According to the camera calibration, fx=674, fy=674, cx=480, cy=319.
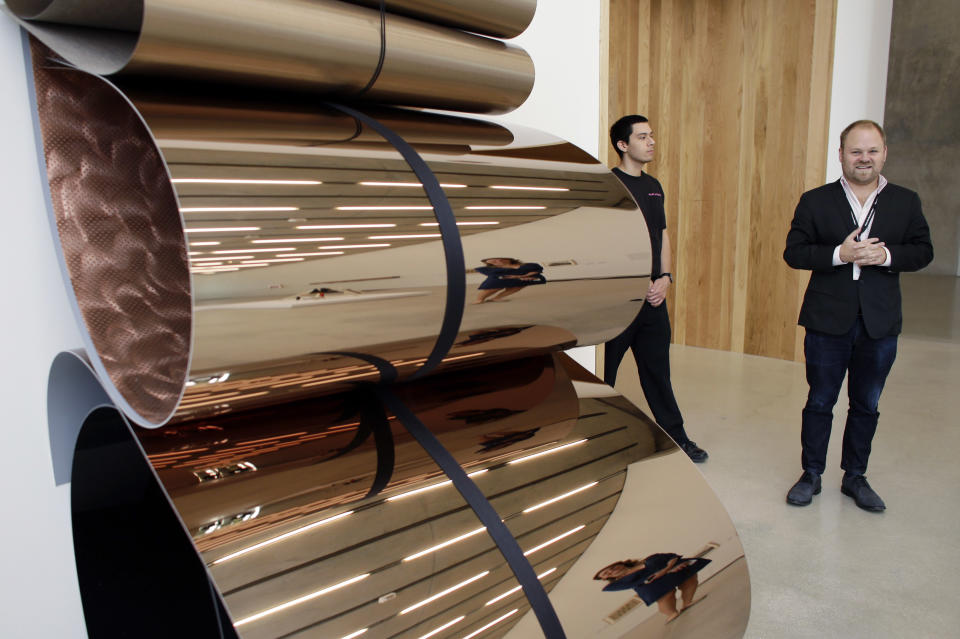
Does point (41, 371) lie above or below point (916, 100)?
below

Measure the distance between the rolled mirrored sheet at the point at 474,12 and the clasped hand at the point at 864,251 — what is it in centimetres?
185

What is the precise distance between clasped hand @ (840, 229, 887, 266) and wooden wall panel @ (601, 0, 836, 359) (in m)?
2.13

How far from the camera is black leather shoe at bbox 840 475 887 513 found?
2.37 m

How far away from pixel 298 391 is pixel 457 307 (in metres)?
0.17

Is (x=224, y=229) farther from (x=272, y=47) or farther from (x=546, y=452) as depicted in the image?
(x=546, y=452)

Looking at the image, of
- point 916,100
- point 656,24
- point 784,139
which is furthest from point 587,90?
point 916,100

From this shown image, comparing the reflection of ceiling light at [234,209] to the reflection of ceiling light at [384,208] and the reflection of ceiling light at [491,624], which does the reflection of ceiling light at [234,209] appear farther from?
the reflection of ceiling light at [491,624]

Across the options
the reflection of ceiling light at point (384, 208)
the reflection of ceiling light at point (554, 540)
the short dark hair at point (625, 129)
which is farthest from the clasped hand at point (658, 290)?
the reflection of ceiling light at point (384, 208)

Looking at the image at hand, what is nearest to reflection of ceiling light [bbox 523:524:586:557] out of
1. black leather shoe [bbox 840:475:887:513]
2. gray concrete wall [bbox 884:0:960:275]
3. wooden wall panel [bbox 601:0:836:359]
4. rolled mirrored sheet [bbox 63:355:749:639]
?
rolled mirrored sheet [bbox 63:355:749:639]

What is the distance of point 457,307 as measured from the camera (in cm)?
67

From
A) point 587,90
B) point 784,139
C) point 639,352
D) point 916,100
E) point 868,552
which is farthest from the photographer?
point 916,100

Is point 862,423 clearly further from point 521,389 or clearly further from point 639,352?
point 521,389

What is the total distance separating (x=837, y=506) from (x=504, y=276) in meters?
2.25

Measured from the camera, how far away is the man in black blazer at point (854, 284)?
2.32 meters
